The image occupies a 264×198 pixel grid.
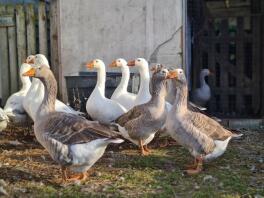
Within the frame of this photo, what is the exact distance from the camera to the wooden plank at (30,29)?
982cm

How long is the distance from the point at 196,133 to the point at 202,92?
4.96m

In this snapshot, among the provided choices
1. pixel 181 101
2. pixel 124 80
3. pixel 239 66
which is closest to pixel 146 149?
pixel 181 101

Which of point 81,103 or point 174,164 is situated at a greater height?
point 81,103

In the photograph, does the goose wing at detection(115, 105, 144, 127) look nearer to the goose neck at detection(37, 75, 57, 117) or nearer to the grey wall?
the goose neck at detection(37, 75, 57, 117)

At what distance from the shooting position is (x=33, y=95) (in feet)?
26.6

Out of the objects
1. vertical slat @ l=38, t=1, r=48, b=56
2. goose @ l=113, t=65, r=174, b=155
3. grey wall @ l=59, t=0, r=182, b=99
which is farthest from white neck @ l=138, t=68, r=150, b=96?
vertical slat @ l=38, t=1, r=48, b=56

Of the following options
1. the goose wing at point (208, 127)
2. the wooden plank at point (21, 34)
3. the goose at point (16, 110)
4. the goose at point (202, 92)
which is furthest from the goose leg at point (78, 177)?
the goose at point (202, 92)

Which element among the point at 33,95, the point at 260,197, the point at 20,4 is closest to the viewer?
the point at 260,197

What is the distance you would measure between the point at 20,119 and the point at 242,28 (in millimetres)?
5561

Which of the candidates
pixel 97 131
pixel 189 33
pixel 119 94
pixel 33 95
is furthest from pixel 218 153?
pixel 189 33

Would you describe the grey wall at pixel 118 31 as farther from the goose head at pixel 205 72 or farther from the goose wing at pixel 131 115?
the goose wing at pixel 131 115

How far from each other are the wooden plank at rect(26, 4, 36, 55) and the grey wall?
77cm

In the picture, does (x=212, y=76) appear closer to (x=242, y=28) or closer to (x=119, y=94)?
(x=242, y=28)

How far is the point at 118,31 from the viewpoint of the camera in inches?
367
